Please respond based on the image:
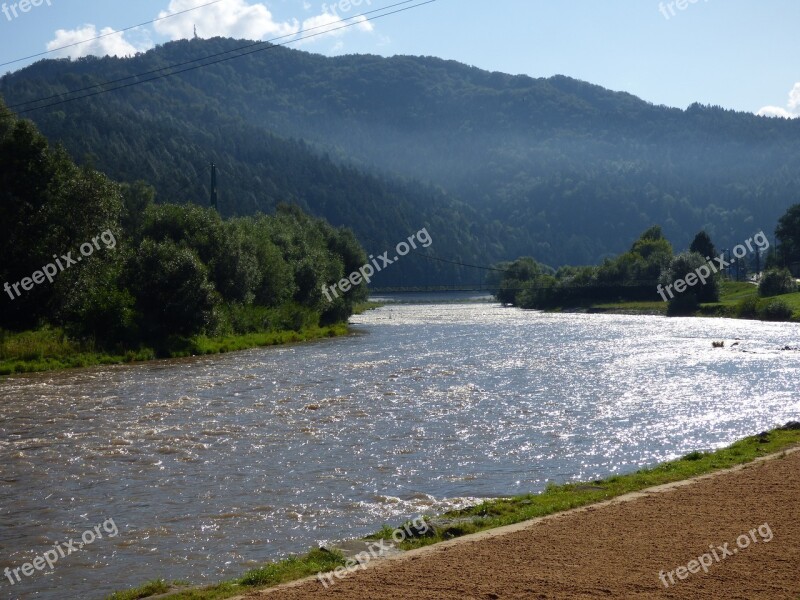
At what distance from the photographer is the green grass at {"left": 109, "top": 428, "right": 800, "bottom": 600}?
11.7m

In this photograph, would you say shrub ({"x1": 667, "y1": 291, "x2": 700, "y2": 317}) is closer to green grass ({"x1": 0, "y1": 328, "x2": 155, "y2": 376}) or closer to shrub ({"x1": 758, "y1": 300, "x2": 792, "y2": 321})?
shrub ({"x1": 758, "y1": 300, "x2": 792, "y2": 321})

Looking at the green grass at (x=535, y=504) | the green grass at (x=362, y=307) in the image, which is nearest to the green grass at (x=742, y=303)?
the green grass at (x=362, y=307)

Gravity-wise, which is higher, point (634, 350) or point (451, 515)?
point (451, 515)

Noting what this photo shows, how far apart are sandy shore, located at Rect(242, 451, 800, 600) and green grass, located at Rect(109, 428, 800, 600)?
588 mm

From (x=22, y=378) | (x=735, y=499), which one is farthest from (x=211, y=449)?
(x=22, y=378)

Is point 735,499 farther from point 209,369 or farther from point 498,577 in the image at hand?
point 209,369

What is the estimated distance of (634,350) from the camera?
59.2 meters

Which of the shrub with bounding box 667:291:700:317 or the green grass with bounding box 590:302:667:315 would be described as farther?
the green grass with bounding box 590:302:667:315

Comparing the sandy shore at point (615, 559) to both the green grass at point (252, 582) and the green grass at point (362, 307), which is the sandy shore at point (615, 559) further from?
the green grass at point (362, 307)

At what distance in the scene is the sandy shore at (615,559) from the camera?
1026 cm

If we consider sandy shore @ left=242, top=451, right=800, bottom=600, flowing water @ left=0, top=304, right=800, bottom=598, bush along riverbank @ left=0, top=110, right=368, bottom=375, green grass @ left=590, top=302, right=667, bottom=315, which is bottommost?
green grass @ left=590, top=302, right=667, bottom=315

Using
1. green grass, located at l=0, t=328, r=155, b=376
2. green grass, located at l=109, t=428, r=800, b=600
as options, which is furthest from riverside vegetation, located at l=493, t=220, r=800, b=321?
green grass, located at l=109, t=428, r=800, b=600

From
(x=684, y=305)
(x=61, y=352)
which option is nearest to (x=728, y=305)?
(x=684, y=305)

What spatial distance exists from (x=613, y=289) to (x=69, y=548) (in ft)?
438
